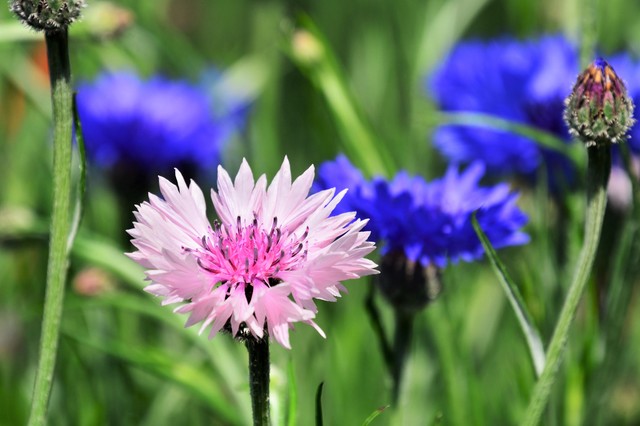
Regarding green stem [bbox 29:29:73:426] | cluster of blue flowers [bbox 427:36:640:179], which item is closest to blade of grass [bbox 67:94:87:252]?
green stem [bbox 29:29:73:426]

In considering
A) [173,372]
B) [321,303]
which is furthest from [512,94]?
[173,372]

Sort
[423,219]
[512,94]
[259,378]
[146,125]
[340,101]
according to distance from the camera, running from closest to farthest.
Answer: [259,378], [423,219], [340,101], [512,94], [146,125]

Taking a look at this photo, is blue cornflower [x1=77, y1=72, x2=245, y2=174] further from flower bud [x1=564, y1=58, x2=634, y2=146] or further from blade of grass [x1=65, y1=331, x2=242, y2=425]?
flower bud [x1=564, y1=58, x2=634, y2=146]

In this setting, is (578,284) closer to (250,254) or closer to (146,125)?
(250,254)

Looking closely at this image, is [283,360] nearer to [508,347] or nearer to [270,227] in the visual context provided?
[508,347]

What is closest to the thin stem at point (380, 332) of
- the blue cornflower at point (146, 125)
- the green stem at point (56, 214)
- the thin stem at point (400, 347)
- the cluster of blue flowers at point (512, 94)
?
the thin stem at point (400, 347)

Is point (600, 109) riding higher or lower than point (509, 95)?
lower

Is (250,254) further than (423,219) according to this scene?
No

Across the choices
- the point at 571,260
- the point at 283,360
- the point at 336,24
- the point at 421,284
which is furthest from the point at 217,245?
the point at 336,24
